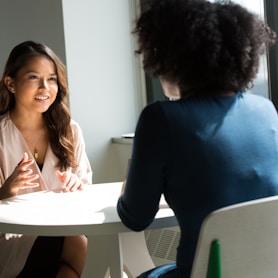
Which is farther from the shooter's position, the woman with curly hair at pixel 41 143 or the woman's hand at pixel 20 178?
the woman with curly hair at pixel 41 143

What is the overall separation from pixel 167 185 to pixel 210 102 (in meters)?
0.22

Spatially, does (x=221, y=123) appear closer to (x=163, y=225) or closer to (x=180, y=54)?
(x=180, y=54)

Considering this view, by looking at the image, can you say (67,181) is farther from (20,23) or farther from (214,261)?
(20,23)

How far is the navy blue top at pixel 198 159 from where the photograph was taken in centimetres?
116

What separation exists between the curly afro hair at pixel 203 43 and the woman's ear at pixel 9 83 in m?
1.17

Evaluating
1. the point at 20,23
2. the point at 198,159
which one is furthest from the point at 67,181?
the point at 20,23

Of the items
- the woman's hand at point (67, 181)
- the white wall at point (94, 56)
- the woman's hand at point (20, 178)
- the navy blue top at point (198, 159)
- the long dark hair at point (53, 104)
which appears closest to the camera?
the navy blue top at point (198, 159)

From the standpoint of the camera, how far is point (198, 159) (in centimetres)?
116

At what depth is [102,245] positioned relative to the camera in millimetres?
1748

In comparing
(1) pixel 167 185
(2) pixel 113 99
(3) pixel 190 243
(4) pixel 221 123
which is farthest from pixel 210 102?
(2) pixel 113 99

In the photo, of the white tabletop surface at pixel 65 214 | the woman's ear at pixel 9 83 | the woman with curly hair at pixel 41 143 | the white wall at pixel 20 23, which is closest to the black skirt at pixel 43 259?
the woman with curly hair at pixel 41 143

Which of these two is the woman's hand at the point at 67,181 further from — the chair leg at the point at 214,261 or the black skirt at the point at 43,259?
the chair leg at the point at 214,261

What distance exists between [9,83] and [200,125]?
54.0 inches

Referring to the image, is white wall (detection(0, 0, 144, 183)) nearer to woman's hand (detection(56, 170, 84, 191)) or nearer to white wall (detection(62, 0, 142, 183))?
white wall (detection(62, 0, 142, 183))
